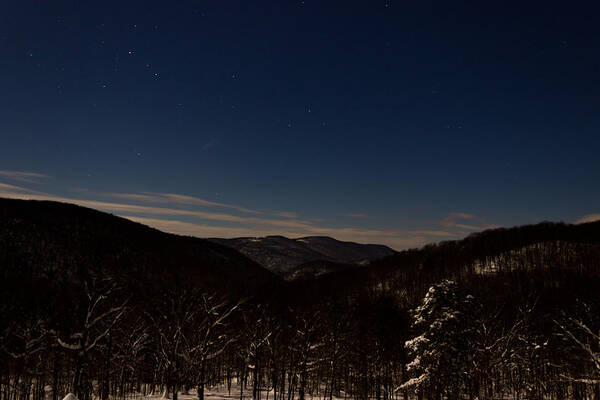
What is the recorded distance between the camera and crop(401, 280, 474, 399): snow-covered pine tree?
2830 centimetres

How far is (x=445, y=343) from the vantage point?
93.2ft

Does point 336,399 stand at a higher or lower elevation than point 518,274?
lower

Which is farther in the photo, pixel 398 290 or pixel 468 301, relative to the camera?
pixel 398 290

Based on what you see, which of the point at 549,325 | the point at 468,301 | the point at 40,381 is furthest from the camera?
the point at 549,325

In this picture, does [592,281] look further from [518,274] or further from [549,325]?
[549,325]

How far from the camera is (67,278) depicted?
17225 centimetres

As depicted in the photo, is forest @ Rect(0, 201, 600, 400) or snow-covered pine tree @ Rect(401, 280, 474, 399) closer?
snow-covered pine tree @ Rect(401, 280, 474, 399)

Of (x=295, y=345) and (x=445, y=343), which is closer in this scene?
(x=445, y=343)

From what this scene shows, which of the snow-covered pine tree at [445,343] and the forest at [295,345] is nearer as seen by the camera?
the snow-covered pine tree at [445,343]

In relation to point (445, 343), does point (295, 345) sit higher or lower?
lower

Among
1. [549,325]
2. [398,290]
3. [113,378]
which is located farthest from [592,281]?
[113,378]

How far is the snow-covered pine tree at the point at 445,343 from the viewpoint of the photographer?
92.8ft

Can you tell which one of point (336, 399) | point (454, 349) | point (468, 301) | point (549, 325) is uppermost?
point (468, 301)

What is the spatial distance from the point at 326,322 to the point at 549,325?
51.1 metres
